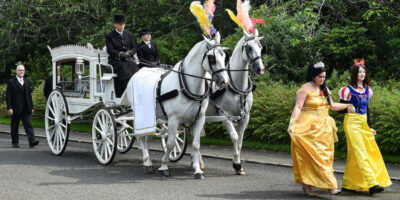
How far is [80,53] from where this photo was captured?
37.2ft

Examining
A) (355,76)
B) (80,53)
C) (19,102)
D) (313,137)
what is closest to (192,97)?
(313,137)

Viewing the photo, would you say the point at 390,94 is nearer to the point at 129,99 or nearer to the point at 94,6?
the point at 129,99

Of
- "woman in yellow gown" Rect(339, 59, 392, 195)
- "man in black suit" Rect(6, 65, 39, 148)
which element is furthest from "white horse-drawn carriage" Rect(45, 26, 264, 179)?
"man in black suit" Rect(6, 65, 39, 148)

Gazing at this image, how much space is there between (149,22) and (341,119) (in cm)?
1219

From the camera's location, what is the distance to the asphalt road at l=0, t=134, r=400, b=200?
25.2ft

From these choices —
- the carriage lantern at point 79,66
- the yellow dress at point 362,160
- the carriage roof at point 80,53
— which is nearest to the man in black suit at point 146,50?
the carriage roof at point 80,53

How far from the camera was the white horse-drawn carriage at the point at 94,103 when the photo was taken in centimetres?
1050

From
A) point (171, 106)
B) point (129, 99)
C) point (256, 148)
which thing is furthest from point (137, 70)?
point (256, 148)

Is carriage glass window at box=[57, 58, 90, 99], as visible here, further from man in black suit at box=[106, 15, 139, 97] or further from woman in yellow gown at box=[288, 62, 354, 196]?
woman in yellow gown at box=[288, 62, 354, 196]

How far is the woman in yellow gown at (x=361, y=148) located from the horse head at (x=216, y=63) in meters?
1.83

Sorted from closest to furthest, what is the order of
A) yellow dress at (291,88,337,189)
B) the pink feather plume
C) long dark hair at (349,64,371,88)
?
yellow dress at (291,88,337,189) < long dark hair at (349,64,371,88) < the pink feather plume

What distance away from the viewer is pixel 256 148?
508 inches

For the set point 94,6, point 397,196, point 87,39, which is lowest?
point 397,196

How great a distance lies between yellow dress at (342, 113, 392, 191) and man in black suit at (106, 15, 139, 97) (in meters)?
4.63
